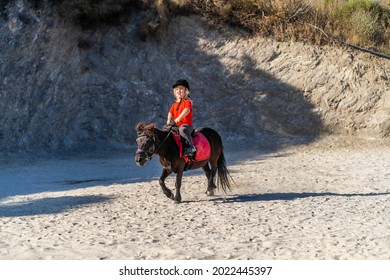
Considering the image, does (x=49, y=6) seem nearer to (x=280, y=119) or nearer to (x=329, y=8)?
(x=280, y=119)

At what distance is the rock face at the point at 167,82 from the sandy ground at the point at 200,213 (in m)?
3.41

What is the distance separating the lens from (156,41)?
790 inches

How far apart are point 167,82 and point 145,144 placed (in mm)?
10923

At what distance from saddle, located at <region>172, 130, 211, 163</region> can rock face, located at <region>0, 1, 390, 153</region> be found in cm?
832

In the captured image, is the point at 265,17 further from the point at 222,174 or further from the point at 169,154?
the point at 169,154

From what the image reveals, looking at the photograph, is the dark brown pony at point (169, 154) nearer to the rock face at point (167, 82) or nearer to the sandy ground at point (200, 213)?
the sandy ground at point (200, 213)

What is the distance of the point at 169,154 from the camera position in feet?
30.0

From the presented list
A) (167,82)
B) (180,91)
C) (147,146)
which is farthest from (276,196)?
(167,82)

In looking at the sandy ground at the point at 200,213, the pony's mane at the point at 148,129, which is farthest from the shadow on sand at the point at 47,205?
the pony's mane at the point at 148,129

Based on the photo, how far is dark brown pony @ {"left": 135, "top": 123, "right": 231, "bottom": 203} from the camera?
8609 millimetres

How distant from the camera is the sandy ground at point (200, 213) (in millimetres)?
6312

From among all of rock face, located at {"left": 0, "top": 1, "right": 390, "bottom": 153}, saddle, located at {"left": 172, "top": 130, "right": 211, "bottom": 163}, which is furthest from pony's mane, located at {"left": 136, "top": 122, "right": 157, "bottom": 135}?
rock face, located at {"left": 0, "top": 1, "right": 390, "bottom": 153}

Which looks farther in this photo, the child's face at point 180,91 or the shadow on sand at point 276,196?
the shadow on sand at point 276,196

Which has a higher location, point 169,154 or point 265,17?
point 265,17
